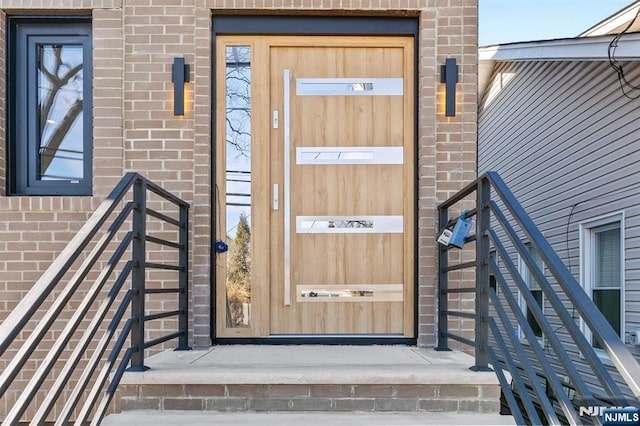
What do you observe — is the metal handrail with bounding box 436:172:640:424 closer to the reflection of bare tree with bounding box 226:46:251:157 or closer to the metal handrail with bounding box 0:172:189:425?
the reflection of bare tree with bounding box 226:46:251:157

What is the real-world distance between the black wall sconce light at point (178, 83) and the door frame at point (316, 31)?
202mm

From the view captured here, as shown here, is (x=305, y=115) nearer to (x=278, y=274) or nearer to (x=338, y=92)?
(x=338, y=92)

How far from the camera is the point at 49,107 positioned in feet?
11.7

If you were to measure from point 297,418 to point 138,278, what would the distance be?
0.99m

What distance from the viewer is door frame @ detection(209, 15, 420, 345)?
346cm

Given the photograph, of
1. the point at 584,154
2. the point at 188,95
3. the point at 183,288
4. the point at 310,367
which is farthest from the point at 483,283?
the point at 584,154

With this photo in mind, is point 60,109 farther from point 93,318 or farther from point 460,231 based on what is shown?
point 460,231

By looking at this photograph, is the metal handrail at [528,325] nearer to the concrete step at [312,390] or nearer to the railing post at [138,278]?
the concrete step at [312,390]

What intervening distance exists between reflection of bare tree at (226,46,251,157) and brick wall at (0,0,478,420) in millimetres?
157

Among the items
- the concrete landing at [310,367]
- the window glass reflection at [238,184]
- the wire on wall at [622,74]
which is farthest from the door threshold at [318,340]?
the wire on wall at [622,74]

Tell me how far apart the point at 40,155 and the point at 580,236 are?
5829 mm

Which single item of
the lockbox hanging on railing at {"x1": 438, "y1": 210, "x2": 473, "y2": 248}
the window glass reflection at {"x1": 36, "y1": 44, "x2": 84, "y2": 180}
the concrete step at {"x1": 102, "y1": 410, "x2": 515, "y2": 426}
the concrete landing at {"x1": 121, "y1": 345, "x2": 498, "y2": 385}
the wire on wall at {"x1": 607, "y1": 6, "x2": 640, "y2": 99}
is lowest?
the concrete step at {"x1": 102, "y1": 410, "x2": 515, "y2": 426}

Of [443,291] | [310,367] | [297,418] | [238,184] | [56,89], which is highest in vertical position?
[56,89]

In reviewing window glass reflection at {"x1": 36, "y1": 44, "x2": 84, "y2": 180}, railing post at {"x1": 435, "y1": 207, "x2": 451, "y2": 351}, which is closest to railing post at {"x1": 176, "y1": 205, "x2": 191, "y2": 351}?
window glass reflection at {"x1": 36, "y1": 44, "x2": 84, "y2": 180}
